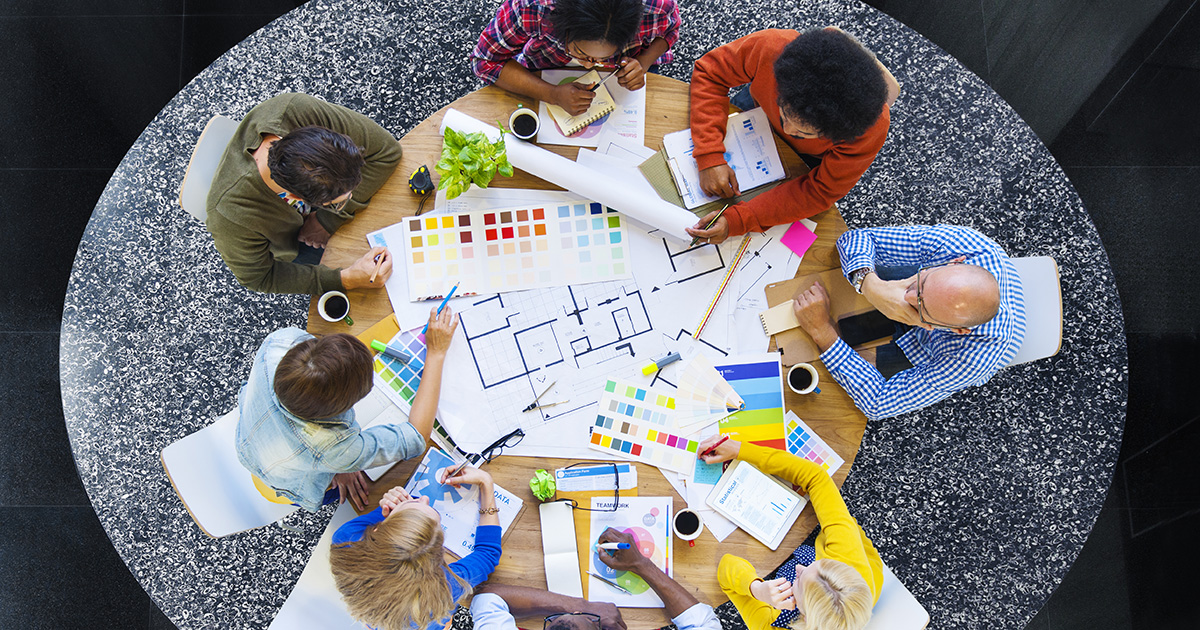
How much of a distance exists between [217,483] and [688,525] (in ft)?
4.03

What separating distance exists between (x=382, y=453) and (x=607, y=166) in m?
0.97

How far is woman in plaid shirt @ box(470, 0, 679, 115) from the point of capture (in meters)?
1.83

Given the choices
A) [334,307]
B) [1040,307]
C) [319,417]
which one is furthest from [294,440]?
[1040,307]

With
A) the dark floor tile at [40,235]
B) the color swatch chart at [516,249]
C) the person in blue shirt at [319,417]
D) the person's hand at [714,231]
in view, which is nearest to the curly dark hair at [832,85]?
the person's hand at [714,231]

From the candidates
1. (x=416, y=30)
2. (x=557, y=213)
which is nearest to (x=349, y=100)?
(x=416, y=30)

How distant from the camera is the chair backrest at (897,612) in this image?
1.91 meters

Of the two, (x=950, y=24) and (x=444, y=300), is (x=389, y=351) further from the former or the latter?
(x=950, y=24)

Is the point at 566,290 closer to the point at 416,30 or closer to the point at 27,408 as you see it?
the point at 416,30

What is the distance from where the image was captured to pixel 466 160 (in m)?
1.83

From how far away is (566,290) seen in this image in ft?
6.46

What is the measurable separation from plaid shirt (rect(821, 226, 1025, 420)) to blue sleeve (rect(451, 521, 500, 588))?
0.98 m

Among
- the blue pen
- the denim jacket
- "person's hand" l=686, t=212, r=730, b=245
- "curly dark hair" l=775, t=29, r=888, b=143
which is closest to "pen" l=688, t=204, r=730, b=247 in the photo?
"person's hand" l=686, t=212, r=730, b=245

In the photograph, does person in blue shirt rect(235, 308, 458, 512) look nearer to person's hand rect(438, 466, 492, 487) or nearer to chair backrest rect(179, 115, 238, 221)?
person's hand rect(438, 466, 492, 487)

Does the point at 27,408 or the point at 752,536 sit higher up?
the point at 752,536
